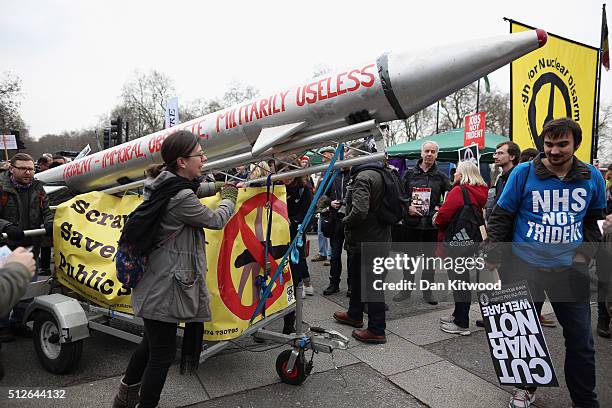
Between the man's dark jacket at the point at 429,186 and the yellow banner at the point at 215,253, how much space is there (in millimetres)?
2177

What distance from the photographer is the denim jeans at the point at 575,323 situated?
2.51 m

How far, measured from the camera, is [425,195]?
5.05 meters

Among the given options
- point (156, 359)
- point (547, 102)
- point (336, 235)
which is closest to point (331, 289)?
point (336, 235)

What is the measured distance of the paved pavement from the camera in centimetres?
290

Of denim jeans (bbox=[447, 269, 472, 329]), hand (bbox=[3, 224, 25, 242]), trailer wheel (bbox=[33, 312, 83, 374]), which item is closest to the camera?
trailer wheel (bbox=[33, 312, 83, 374])

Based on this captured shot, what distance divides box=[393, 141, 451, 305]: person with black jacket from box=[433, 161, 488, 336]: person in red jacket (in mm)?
725

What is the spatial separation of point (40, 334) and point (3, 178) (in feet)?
5.52

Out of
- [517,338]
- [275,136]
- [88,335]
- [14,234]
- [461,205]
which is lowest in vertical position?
[88,335]

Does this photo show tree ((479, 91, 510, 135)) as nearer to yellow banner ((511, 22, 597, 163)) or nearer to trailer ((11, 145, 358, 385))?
yellow banner ((511, 22, 597, 163))

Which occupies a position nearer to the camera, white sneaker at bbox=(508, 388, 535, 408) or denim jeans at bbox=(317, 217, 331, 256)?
white sneaker at bbox=(508, 388, 535, 408)

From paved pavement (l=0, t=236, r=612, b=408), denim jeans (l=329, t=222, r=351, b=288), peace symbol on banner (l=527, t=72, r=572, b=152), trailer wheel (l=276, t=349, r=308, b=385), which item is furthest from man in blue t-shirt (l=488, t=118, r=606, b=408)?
peace symbol on banner (l=527, t=72, r=572, b=152)

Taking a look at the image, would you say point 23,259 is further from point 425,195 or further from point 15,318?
point 425,195

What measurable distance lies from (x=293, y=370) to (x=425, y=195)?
286 cm

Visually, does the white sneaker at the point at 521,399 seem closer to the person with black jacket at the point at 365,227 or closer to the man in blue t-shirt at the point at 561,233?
the man in blue t-shirt at the point at 561,233
